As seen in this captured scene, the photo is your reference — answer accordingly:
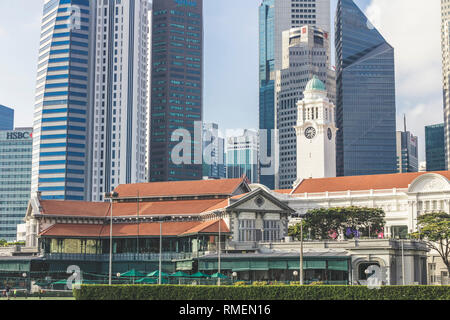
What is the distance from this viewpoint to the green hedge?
7281 cm

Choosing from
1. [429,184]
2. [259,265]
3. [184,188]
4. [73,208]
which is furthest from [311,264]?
[429,184]

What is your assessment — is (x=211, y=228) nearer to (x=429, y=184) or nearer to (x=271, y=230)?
(x=271, y=230)

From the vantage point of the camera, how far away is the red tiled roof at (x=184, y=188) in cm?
13610

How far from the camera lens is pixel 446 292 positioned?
71.6m

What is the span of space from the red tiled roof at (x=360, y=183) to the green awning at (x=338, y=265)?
5823 centimetres

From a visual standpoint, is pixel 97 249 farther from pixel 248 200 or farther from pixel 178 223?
pixel 248 200

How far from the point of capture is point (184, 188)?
140875mm

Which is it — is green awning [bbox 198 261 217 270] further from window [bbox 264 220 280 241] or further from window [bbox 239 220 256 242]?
window [bbox 264 220 280 241]

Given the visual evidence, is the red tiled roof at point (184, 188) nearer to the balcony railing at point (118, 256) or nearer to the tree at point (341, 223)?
the balcony railing at point (118, 256)

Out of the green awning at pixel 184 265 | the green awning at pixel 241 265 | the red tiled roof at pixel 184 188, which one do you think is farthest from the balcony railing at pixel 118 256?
the red tiled roof at pixel 184 188
